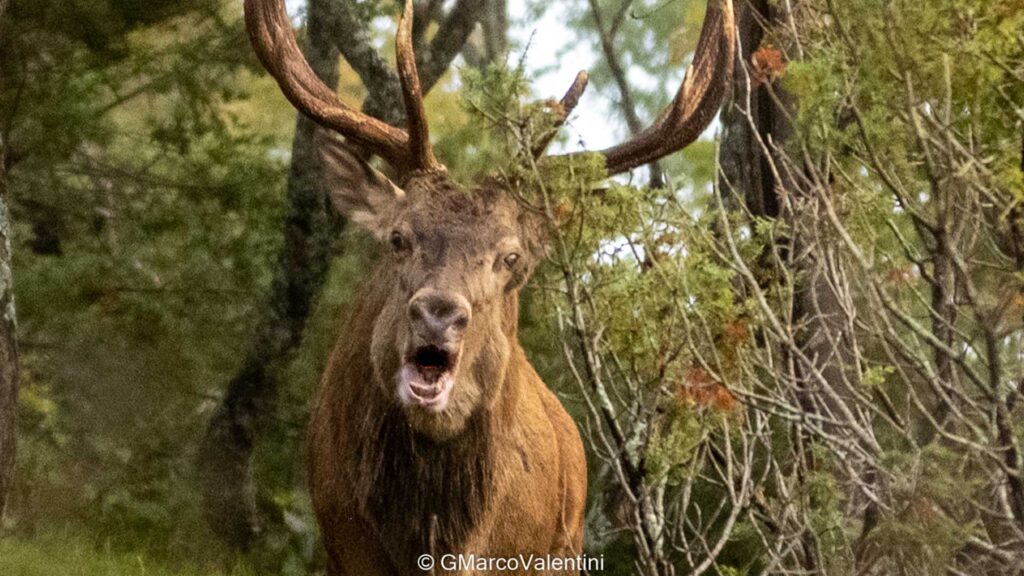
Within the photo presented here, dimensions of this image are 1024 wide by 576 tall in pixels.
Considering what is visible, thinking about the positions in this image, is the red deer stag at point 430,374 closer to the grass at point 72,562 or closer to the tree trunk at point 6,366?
the tree trunk at point 6,366

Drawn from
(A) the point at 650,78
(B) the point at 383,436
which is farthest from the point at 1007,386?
(A) the point at 650,78

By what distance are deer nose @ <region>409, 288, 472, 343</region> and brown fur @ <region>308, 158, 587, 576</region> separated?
28cm

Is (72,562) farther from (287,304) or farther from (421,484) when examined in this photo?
(421,484)

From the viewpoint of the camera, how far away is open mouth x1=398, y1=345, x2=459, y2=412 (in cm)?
669

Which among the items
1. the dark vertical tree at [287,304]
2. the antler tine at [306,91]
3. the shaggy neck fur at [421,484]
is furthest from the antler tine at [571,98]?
the dark vertical tree at [287,304]

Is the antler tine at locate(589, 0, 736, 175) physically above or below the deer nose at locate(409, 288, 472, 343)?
above

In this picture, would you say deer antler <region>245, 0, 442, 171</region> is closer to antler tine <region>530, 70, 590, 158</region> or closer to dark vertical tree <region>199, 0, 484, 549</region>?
antler tine <region>530, 70, 590, 158</region>

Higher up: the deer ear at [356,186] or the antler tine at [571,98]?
the antler tine at [571,98]

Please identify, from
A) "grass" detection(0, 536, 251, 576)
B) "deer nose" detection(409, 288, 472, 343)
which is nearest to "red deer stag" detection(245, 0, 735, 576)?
"deer nose" detection(409, 288, 472, 343)

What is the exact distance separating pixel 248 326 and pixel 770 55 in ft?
20.9

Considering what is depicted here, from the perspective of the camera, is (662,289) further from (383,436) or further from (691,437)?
(383,436)

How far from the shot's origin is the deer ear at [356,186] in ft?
25.0

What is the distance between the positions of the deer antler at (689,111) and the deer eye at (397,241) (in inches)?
45.9

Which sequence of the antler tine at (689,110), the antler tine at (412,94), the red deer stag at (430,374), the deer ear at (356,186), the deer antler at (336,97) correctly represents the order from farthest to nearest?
the antler tine at (689,110) → the deer ear at (356,186) → the deer antler at (336,97) → the antler tine at (412,94) → the red deer stag at (430,374)
